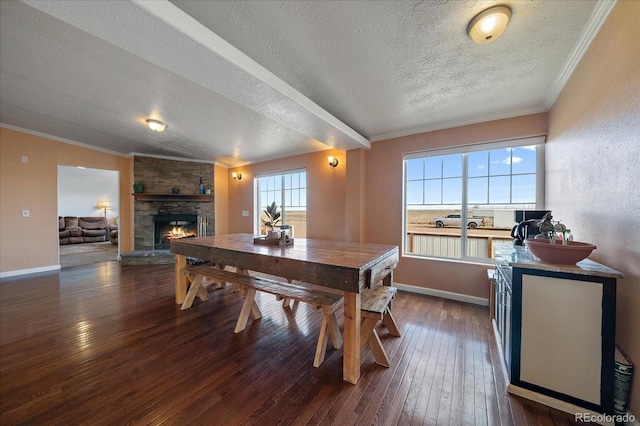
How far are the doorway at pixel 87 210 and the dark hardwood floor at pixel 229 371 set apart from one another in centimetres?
558

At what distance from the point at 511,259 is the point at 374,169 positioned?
98.8 inches

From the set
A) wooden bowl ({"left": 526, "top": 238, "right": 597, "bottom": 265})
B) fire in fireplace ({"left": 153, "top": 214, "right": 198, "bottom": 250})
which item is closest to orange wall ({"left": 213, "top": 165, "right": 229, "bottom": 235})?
fire in fireplace ({"left": 153, "top": 214, "right": 198, "bottom": 250})

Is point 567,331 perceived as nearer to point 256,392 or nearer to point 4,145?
point 256,392

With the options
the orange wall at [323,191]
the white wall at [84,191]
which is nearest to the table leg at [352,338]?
the orange wall at [323,191]

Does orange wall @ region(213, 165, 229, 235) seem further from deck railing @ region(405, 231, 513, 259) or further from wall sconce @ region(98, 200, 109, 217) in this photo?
wall sconce @ region(98, 200, 109, 217)

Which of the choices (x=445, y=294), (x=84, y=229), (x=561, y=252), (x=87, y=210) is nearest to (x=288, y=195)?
(x=445, y=294)

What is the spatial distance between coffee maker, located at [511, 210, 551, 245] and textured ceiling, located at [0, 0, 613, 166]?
1.23m

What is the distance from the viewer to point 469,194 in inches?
123

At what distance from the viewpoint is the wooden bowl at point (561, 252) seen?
1321 mm

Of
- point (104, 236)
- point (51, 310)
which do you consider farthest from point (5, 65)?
point (104, 236)

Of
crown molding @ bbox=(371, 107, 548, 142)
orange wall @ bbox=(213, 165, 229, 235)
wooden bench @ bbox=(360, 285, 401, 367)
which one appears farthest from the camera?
orange wall @ bbox=(213, 165, 229, 235)

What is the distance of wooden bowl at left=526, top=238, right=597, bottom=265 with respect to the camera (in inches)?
52.0

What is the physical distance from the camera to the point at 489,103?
2553 mm

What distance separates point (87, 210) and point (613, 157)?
41.5 ft
